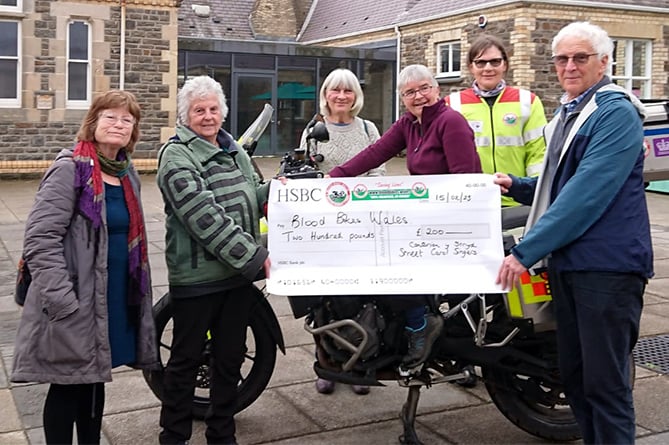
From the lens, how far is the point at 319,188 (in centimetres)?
359

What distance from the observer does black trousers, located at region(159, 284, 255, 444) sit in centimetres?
347

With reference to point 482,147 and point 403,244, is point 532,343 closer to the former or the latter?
point 403,244

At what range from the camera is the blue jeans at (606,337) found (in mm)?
2879

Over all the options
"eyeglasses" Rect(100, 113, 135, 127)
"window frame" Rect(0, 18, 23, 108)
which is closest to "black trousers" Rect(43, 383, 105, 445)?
"eyeglasses" Rect(100, 113, 135, 127)

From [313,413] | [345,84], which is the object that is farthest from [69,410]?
[345,84]

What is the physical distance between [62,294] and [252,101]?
2025 centimetres

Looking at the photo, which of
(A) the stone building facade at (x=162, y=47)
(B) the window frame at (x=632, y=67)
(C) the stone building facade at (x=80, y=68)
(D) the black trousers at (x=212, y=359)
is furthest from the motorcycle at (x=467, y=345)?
(B) the window frame at (x=632, y=67)

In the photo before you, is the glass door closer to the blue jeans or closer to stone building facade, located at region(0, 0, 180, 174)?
stone building facade, located at region(0, 0, 180, 174)

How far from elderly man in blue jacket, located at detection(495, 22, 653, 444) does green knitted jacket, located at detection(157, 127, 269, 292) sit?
1.13 metres

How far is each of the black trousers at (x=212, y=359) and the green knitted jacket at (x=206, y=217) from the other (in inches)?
3.4

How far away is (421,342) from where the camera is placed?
354cm

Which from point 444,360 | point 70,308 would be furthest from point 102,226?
point 444,360

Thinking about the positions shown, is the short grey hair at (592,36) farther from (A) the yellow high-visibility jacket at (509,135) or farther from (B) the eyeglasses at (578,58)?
(A) the yellow high-visibility jacket at (509,135)

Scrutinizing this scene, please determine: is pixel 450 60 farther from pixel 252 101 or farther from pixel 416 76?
pixel 416 76
